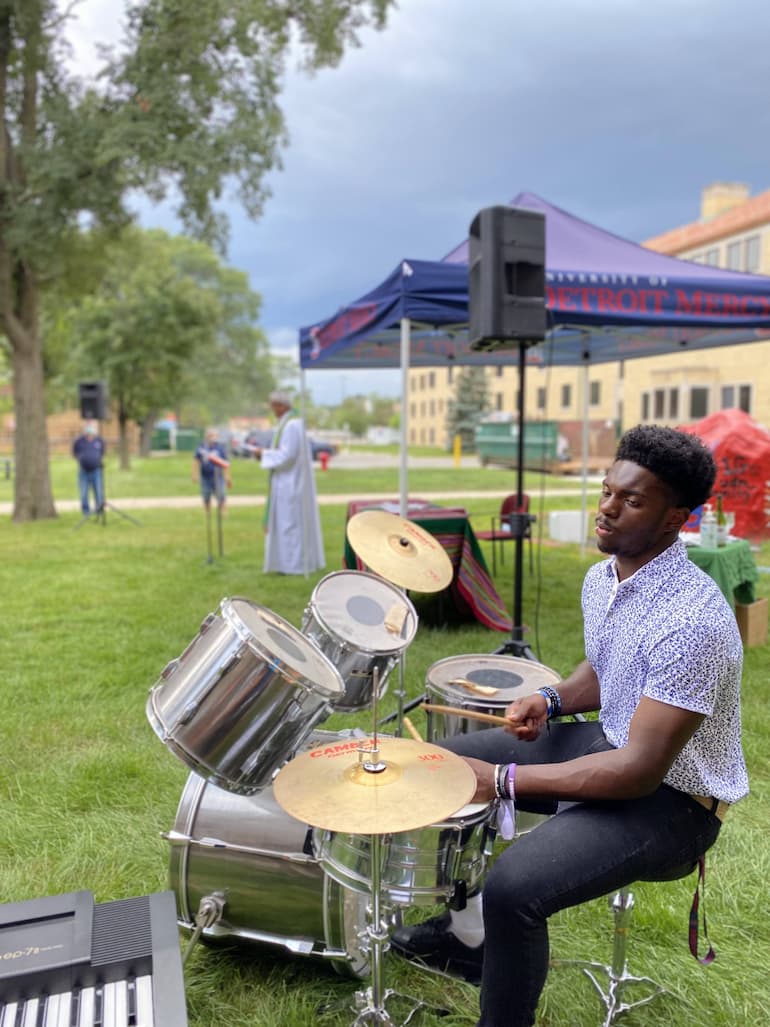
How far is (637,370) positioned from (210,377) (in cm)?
2222

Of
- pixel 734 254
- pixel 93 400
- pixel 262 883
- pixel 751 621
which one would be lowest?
pixel 751 621

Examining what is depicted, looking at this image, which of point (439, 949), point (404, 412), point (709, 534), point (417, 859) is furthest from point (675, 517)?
point (709, 534)

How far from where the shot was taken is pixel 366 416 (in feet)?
262

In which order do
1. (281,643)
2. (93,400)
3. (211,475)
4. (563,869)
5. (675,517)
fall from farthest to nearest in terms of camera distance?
(93,400) < (211,475) < (281,643) < (675,517) < (563,869)

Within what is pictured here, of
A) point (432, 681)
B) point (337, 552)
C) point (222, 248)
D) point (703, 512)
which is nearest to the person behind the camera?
point (432, 681)

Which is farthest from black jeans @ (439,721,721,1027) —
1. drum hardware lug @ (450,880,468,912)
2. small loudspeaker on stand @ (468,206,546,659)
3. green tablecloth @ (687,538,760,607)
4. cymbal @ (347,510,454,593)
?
green tablecloth @ (687,538,760,607)

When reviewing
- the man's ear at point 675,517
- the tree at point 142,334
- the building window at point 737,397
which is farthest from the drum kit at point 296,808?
the building window at point 737,397

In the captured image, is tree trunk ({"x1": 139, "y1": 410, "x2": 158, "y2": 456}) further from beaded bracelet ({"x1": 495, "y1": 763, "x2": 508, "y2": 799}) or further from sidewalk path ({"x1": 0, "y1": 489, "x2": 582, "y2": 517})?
beaded bracelet ({"x1": 495, "y1": 763, "x2": 508, "y2": 799})

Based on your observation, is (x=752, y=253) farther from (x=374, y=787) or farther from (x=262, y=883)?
(x=374, y=787)

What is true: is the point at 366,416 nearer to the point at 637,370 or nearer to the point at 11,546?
the point at 637,370

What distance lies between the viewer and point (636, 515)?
1878mm

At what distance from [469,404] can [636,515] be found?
136 ft

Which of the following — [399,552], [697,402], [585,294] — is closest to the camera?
[399,552]

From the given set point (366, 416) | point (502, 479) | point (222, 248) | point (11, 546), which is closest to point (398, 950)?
point (11, 546)
